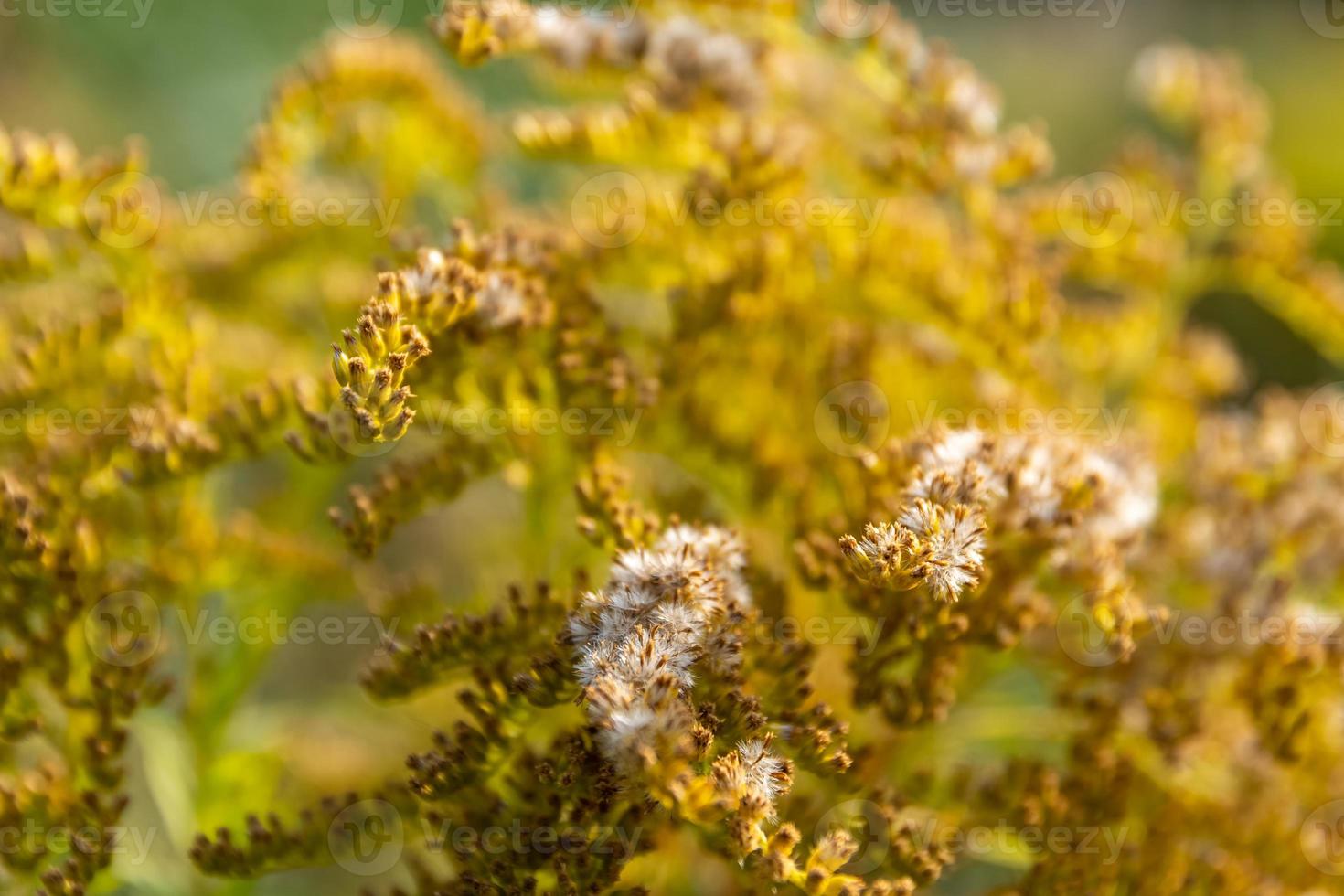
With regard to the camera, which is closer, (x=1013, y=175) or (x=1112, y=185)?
(x=1013, y=175)

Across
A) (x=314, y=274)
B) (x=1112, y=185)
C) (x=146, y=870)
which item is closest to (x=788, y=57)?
(x=1112, y=185)

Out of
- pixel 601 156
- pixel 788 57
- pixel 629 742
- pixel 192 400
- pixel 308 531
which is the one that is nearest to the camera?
pixel 629 742

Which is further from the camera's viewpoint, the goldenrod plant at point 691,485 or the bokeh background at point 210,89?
the bokeh background at point 210,89

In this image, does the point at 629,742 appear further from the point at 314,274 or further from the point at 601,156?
the point at 314,274

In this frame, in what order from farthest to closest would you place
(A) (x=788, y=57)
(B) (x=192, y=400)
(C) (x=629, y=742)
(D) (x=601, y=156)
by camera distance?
(A) (x=788, y=57), (D) (x=601, y=156), (B) (x=192, y=400), (C) (x=629, y=742)

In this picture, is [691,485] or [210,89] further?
[210,89]

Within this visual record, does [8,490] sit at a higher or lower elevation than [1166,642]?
lower

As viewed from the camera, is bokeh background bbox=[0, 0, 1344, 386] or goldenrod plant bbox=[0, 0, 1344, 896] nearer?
goldenrod plant bbox=[0, 0, 1344, 896]

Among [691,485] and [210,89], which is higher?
[691,485]
